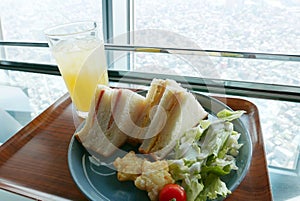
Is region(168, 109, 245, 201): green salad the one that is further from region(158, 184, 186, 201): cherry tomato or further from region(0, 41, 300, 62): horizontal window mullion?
region(0, 41, 300, 62): horizontal window mullion

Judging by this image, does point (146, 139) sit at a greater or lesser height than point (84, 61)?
lesser

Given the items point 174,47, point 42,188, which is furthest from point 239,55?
point 42,188

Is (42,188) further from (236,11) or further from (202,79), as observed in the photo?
(236,11)

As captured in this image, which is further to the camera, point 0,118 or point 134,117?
point 0,118

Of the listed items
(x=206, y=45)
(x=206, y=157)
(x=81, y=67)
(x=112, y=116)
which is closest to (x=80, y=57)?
(x=81, y=67)

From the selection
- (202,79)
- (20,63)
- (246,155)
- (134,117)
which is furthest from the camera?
(20,63)

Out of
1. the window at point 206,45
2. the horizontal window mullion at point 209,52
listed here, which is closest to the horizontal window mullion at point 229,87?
the window at point 206,45
